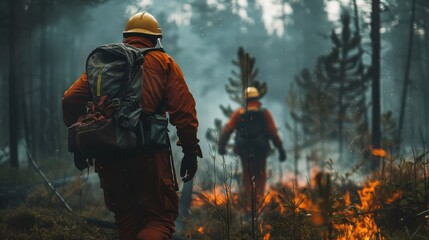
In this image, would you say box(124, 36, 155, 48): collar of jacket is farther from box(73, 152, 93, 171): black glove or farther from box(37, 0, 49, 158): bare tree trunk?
box(37, 0, 49, 158): bare tree trunk

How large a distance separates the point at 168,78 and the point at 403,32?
38221 mm

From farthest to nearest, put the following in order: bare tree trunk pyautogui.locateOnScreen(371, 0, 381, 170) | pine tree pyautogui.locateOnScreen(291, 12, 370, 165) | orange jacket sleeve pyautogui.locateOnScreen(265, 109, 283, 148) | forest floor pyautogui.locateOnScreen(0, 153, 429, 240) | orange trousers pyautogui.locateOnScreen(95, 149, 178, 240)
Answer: pine tree pyautogui.locateOnScreen(291, 12, 370, 165) < bare tree trunk pyautogui.locateOnScreen(371, 0, 381, 170) < orange jacket sleeve pyautogui.locateOnScreen(265, 109, 283, 148) < forest floor pyautogui.locateOnScreen(0, 153, 429, 240) < orange trousers pyautogui.locateOnScreen(95, 149, 178, 240)

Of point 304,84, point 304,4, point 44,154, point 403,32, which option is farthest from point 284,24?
point 44,154

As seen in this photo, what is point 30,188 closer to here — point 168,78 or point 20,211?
point 20,211

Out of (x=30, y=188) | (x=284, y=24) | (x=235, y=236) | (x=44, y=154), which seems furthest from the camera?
(x=284, y=24)

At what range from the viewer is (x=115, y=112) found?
10.6ft

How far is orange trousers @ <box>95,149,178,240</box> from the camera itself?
3.36 meters

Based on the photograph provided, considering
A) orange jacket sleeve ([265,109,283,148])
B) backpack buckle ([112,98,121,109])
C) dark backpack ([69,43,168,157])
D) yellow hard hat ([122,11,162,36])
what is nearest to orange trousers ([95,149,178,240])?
dark backpack ([69,43,168,157])

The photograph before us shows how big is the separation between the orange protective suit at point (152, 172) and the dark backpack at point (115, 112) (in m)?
0.09

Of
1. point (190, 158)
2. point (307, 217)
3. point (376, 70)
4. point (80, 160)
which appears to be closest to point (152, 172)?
point (190, 158)

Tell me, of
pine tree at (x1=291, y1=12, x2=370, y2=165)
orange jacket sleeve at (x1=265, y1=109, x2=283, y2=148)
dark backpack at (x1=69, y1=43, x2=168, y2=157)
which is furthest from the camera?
pine tree at (x1=291, y1=12, x2=370, y2=165)

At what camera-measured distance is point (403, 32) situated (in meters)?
37.8

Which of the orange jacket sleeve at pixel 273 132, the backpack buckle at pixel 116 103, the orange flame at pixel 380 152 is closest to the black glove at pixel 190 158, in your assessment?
the backpack buckle at pixel 116 103

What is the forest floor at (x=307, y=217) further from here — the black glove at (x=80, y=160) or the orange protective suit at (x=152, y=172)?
the orange protective suit at (x=152, y=172)
